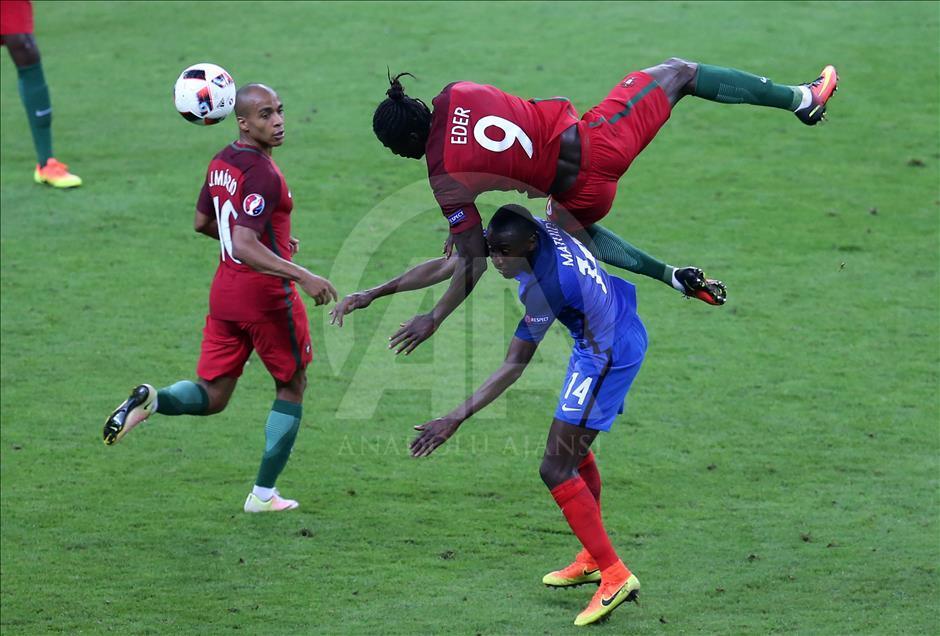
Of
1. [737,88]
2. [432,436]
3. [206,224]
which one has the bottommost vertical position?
[432,436]

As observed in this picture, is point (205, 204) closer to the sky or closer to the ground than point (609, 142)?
closer to the ground

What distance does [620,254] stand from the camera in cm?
759

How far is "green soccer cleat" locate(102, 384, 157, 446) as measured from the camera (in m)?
7.16

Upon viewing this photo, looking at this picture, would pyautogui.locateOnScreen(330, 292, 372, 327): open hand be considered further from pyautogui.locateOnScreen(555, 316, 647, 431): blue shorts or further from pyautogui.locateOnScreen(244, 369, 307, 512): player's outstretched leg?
pyautogui.locateOnScreen(244, 369, 307, 512): player's outstretched leg

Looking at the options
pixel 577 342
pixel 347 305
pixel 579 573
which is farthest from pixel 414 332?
pixel 579 573

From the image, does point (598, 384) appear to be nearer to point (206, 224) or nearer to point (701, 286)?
point (701, 286)

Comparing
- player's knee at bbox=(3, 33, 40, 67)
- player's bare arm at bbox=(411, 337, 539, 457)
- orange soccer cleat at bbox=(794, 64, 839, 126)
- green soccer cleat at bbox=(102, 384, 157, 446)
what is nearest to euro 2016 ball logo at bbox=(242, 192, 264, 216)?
green soccer cleat at bbox=(102, 384, 157, 446)

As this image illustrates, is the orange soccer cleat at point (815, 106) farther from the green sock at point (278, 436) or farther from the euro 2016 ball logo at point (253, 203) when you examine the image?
the green sock at point (278, 436)

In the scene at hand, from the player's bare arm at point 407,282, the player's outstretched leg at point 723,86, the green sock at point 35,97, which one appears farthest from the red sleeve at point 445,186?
the green sock at point 35,97

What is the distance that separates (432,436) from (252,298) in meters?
1.94

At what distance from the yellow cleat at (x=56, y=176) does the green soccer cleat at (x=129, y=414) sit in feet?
21.0

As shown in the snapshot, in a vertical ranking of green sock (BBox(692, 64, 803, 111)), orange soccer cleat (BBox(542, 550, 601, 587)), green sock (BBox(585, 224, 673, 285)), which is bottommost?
orange soccer cleat (BBox(542, 550, 601, 587))

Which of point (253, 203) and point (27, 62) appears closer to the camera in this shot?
point (253, 203)

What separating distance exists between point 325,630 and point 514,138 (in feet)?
9.24
